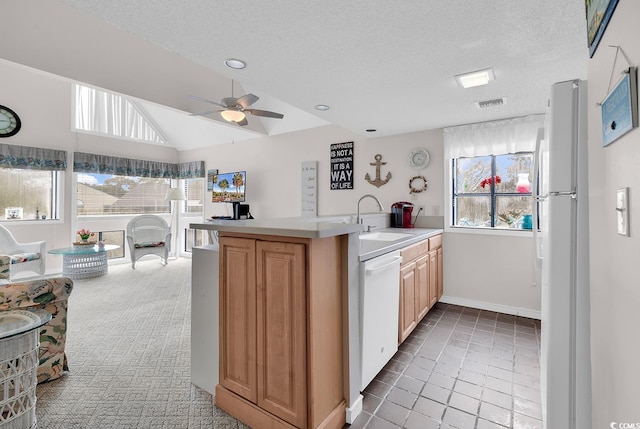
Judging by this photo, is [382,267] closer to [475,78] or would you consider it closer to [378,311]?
[378,311]

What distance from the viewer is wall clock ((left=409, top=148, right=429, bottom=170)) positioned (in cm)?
380

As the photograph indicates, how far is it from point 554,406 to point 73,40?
4.97 metres

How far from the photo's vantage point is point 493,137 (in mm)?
3312

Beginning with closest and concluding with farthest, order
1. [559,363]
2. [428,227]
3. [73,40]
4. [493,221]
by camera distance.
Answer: [559,363] < [73,40] < [493,221] < [428,227]

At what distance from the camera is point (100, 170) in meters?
5.65

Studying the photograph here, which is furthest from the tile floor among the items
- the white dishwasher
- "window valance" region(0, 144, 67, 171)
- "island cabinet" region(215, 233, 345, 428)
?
"window valance" region(0, 144, 67, 171)

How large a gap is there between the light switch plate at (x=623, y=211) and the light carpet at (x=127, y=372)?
5.91 ft

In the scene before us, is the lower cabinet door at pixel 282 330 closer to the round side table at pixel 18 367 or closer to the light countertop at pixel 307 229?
the light countertop at pixel 307 229

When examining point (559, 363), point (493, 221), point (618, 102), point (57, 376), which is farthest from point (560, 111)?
point (57, 376)

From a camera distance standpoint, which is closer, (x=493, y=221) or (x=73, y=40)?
(x=73, y=40)

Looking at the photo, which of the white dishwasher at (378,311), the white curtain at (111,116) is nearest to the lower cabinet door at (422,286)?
the white dishwasher at (378,311)

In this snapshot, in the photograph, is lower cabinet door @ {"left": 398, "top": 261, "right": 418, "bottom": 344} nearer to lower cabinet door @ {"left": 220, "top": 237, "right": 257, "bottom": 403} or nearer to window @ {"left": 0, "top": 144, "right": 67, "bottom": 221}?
lower cabinet door @ {"left": 220, "top": 237, "right": 257, "bottom": 403}

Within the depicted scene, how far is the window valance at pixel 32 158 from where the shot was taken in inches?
181

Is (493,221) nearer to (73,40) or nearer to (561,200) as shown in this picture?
(561,200)
